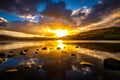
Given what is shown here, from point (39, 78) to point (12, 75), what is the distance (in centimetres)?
523

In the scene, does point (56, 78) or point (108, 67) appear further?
point (108, 67)

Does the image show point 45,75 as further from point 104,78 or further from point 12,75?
point 104,78

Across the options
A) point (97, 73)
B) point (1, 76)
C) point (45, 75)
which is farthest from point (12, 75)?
point (97, 73)

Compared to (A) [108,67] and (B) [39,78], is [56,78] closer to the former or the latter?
(B) [39,78]

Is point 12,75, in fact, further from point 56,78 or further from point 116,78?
point 116,78

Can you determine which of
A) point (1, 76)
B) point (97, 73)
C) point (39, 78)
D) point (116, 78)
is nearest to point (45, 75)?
point (39, 78)

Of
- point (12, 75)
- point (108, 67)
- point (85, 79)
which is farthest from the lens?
point (108, 67)

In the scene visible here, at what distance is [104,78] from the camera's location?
80.4 feet

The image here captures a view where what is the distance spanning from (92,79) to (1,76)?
51.5ft

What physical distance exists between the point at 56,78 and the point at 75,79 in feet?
10.6

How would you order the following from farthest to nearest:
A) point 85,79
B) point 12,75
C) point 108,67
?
point 108,67 < point 12,75 < point 85,79

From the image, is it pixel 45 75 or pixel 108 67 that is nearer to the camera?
pixel 45 75

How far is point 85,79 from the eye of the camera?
23875 mm

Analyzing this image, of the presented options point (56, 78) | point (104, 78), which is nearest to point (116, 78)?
point (104, 78)
